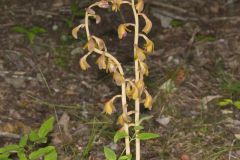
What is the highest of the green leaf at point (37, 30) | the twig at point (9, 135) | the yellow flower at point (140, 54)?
the yellow flower at point (140, 54)

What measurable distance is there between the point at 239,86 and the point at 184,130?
24.2 inches

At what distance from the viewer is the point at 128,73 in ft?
13.9

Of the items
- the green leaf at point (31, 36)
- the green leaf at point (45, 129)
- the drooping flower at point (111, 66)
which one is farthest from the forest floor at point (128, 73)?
the drooping flower at point (111, 66)

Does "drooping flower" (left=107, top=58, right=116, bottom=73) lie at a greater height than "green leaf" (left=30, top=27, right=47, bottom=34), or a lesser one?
greater

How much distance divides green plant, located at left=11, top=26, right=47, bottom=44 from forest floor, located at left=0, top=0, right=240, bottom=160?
0.05ft

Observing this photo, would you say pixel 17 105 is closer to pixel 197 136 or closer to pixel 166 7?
pixel 197 136

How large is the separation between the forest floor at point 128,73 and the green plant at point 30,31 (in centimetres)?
2

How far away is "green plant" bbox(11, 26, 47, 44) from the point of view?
14.9ft

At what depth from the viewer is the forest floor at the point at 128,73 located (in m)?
3.45

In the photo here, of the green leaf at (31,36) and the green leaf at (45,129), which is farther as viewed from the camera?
the green leaf at (31,36)

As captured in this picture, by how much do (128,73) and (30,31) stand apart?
0.98 m

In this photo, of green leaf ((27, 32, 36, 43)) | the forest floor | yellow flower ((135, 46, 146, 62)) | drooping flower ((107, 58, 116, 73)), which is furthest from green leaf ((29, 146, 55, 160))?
green leaf ((27, 32, 36, 43))

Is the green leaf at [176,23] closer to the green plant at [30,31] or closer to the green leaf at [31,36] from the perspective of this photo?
the green plant at [30,31]

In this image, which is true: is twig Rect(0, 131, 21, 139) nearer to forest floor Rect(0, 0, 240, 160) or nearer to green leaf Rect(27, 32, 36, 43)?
forest floor Rect(0, 0, 240, 160)
